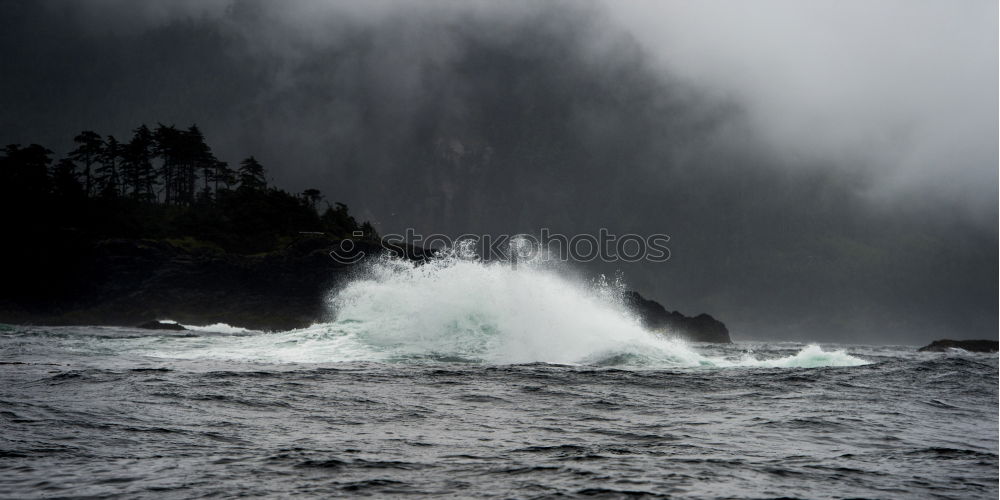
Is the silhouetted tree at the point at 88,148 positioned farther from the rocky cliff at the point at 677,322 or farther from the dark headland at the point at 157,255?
the rocky cliff at the point at 677,322

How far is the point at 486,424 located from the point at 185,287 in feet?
217

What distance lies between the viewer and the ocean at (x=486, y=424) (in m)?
6.06

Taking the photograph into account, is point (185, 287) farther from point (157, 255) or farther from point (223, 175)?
point (223, 175)

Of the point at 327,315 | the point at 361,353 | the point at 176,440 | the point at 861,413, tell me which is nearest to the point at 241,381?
the point at 176,440

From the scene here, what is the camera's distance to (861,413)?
11180mm

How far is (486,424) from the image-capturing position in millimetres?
9305

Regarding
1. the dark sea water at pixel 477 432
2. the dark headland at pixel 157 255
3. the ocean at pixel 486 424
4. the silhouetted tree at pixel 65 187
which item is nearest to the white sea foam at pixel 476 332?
the ocean at pixel 486 424

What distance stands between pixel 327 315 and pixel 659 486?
65.0 meters

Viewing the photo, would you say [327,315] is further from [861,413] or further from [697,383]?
[861,413]

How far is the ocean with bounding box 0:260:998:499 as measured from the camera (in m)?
6.06

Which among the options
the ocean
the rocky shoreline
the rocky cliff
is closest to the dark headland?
the rocky shoreline

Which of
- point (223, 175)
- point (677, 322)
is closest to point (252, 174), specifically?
point (223, 175)

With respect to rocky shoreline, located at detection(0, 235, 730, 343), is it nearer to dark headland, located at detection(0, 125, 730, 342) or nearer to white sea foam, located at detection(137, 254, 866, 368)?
dark headland, located at detection(0, 125, 730, 342)

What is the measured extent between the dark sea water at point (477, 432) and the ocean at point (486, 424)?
4 centimetres
